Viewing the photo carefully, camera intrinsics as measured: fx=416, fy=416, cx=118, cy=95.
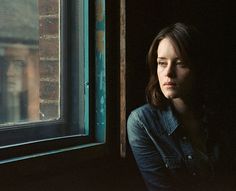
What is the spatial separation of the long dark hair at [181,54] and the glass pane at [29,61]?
0.22m

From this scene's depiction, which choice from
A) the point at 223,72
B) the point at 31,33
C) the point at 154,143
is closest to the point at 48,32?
the point at 31,33

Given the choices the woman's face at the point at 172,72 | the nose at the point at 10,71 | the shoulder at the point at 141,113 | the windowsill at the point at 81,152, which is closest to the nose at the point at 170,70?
the woman's face at the point at 172,72

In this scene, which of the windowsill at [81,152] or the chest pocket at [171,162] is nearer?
the windowsill at [81,152]

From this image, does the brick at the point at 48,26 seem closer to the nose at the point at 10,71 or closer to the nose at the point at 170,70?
the nose at the point at 10,71

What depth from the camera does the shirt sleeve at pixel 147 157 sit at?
0.96m

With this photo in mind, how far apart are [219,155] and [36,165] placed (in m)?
0.44

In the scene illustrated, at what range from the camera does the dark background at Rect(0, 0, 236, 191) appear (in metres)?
0.94

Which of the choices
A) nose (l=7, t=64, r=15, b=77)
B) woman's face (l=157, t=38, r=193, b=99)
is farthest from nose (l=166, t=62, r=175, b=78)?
nose (l=7, t=64, r=15, b=77)

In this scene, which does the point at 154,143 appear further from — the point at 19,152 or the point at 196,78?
the point at 19,152

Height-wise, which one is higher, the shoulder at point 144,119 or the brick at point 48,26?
the brick at point 48,26

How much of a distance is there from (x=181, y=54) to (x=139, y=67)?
132 millimetres

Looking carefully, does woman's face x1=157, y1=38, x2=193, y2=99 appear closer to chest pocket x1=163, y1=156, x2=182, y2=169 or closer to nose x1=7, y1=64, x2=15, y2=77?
chest pocket x1=163, y1=156, x2=182, y2=169

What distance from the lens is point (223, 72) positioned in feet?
3.49

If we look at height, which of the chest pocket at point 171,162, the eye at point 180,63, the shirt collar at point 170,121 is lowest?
the chest pocket at point 171,162
